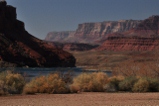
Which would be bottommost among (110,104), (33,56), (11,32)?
(110,104)

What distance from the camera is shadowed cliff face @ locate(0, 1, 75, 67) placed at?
100 metres

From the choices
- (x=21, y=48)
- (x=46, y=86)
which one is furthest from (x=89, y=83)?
(x=21, y=48)

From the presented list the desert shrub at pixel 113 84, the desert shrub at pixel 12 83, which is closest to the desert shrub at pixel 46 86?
the desert shrub at pixel 12 83

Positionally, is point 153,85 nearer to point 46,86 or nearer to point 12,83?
point 46,86

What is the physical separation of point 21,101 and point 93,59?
139 metres

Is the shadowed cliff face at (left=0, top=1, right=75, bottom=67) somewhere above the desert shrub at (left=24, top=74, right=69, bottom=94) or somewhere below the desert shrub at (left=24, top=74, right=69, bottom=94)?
above

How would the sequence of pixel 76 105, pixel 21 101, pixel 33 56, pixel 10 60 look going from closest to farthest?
pixel 76 105, pixel 21 101, pixel 10 60, pixel 33 56

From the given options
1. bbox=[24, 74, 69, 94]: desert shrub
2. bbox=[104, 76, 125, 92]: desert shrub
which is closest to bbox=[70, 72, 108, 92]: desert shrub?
bbox=[104, 76, 125, 92]: desert shrub

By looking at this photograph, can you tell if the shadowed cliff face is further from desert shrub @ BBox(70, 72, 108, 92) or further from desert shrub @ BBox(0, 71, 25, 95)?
desert shrub @ BBox(0, 71, 25, 95)

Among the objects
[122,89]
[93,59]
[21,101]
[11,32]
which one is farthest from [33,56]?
[21,101]

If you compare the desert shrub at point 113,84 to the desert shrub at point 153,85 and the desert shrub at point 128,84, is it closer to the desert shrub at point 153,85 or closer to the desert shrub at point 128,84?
the desert shrub at point 128,84

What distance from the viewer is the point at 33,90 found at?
25.3 metres

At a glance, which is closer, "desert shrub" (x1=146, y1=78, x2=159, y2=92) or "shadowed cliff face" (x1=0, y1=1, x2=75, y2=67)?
"desert shrub" (x1=146, y1=78, x2=159, y2=92)

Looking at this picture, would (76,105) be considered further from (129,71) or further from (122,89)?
(129,71)
